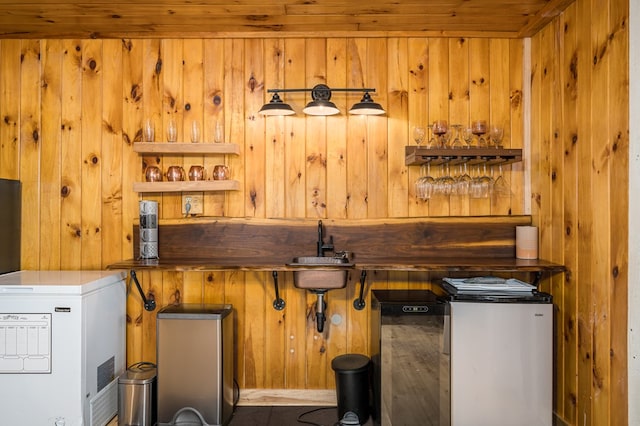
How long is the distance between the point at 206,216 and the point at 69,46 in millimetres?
1464

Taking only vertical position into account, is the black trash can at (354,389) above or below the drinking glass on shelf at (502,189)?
below

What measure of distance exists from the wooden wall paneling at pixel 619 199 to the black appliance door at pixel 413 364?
0.77 metres

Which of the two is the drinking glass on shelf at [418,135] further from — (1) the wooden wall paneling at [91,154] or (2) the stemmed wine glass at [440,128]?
(1) the wooden wall paneling at [91,154]

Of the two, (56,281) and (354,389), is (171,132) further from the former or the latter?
(354,389)

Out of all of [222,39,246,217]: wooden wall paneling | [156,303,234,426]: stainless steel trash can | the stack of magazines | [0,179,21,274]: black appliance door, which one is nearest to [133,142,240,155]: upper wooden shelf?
[222,39,246,217]: wooden wall paneling

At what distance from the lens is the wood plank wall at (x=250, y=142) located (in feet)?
9.82

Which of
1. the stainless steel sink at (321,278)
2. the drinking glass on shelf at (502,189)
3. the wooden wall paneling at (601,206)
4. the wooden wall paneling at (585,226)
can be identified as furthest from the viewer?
the drinking glass on shelf at (502,189)

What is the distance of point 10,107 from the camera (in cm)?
301

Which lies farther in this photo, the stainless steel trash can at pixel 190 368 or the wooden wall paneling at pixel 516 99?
the wooden wall paneling at pixel 516 99

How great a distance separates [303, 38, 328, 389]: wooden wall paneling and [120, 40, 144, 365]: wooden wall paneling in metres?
1.11

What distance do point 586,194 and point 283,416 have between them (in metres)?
2.15

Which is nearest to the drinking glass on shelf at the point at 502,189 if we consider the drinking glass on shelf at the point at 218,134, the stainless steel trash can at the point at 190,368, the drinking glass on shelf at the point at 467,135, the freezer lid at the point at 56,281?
the drinking glass on shelf at the point at 467,135

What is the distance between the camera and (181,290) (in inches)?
118

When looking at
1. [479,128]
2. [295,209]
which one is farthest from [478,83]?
[295,209]
